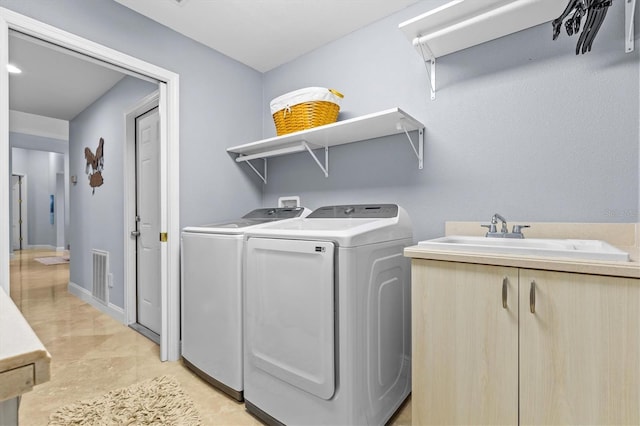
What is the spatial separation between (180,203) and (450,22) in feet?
6.79

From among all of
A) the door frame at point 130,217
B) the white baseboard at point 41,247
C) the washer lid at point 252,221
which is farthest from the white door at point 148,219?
the white baseboard at point 41,247

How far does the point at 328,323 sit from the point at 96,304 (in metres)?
3.36

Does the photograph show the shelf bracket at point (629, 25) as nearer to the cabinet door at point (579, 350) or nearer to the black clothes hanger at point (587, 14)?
the black clothes hanger at point (587, 14)

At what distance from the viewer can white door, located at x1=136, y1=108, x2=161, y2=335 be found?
9.11 ft

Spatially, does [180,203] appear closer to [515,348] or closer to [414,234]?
[414,234]

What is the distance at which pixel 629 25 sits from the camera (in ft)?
4.47

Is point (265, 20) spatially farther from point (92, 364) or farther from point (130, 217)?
point (92, 364)

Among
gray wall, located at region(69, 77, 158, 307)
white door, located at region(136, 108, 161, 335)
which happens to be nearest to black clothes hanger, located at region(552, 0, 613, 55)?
white door, located at region(136, 108, 161, 335)

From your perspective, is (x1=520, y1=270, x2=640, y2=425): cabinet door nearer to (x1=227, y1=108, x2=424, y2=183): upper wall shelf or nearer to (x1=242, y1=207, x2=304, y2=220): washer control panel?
(x1=227, y1=108, x2=424, y2=183): upper wall shelf

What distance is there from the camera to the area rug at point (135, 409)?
61.5 inches

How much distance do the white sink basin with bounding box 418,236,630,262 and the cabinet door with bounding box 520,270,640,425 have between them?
7 cm

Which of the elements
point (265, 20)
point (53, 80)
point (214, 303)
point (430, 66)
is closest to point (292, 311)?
point (214, 303)

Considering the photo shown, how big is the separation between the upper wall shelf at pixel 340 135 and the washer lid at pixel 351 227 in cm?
45

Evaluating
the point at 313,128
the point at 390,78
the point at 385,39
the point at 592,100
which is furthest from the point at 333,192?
the point at 592,100
